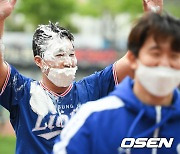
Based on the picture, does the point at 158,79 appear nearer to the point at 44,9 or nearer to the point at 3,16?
the point at 3,16

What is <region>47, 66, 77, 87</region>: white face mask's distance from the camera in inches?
210

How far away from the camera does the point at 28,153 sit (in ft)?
16.7

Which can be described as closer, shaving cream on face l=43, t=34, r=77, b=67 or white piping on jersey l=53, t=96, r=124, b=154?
white piping on jersey l=53, t=96, r=124, b=154

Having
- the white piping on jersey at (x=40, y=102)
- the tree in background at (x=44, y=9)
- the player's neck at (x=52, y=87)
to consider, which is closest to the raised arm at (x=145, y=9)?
the player's neck at (x=52, y=87)

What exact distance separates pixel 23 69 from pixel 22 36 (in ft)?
49.8

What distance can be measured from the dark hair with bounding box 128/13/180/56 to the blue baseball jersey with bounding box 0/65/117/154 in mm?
1765

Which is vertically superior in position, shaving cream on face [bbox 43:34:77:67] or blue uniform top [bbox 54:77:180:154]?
shaving cream on face [bbox 43:34:77:67]

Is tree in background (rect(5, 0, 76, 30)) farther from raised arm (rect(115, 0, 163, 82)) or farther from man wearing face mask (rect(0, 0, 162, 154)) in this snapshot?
raised arm (rect(115, 0, 163, 82))

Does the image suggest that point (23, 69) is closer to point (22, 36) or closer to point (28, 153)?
point (22, 36)

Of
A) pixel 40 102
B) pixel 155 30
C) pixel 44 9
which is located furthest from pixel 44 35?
pixel 44 9

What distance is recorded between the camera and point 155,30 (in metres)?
3.47

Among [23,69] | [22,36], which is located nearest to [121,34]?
[22,36]

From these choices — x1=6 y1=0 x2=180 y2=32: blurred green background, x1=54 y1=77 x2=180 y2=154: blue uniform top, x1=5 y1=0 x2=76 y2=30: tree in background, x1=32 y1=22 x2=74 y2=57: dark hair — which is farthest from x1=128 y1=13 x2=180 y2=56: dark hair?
x1=5 y1=0 x2=76 y2=30: tree in background

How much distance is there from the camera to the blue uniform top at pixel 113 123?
3.54 metres
